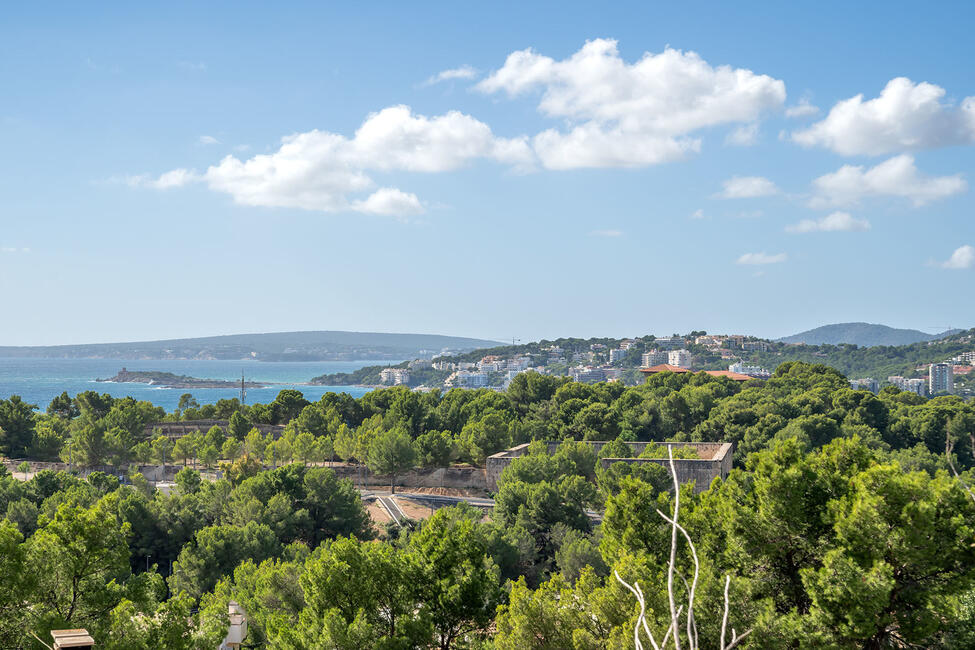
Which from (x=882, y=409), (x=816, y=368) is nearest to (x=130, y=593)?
(x=882, y=409)

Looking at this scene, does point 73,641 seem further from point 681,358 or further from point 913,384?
point 681,358

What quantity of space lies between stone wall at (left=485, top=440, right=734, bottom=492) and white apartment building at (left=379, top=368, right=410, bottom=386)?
151 m

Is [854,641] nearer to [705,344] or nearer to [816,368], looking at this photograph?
[816,368]

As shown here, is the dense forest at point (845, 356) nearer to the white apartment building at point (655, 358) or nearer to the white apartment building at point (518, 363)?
the white apartment building at point (655, 358)

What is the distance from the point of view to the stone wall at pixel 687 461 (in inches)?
1195

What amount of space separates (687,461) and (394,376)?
161m

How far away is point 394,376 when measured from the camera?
620 ft

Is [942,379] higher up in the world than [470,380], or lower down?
higher up

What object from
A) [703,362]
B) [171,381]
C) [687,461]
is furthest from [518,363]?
[687,461]

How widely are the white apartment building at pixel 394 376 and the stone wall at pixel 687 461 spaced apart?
15062cm

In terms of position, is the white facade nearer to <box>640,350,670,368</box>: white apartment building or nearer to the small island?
<box>640,350,670,368</box>: white apartment building

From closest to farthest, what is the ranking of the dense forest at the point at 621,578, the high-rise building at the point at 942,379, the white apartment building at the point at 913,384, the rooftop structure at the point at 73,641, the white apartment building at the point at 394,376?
the rooftop structure at the point at 73,641, the dense forest at the point at 621,578, the white apartment building at the point at 913,384, the high-rise building at the point at 942,379, the white apartment building at the point at 394,376

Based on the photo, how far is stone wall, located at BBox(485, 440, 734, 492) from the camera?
3036 centimetres

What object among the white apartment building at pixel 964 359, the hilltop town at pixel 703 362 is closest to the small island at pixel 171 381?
the hilltop town at pixel 703 362
